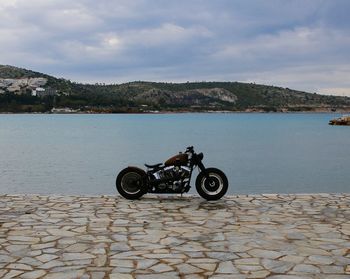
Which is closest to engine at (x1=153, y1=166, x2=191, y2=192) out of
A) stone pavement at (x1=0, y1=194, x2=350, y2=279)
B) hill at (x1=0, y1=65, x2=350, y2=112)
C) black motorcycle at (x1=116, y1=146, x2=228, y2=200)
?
black motorcycle at (x1=116, y1=146, x2=228, y2=200)

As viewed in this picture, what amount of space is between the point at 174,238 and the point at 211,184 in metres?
3.17

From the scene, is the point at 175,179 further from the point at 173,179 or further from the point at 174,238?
the point at 174,238

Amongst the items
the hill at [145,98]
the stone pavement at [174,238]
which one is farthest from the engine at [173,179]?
the hill at [145,98]

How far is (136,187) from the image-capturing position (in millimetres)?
9812

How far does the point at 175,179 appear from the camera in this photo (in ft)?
31.3

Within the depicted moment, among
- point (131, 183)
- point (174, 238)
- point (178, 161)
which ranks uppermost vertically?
point (178, 161)

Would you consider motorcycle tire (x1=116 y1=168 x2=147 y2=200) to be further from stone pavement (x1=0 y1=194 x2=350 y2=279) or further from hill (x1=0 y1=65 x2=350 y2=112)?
hill (x1=0 y1=65 x2=350 y2=112)

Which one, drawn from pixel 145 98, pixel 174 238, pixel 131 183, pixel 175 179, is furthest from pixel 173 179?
pixel 145 98

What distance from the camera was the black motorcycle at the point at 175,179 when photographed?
31.4 ft

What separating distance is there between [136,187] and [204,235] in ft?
10.5

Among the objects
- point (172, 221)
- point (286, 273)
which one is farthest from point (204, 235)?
point (286, 273)

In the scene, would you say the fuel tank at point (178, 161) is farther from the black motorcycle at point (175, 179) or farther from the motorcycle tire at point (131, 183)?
the motorcycle tire at point (131, 183)

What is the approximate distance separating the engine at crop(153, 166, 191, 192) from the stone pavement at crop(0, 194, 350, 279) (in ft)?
0.95

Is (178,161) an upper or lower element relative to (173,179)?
upper
